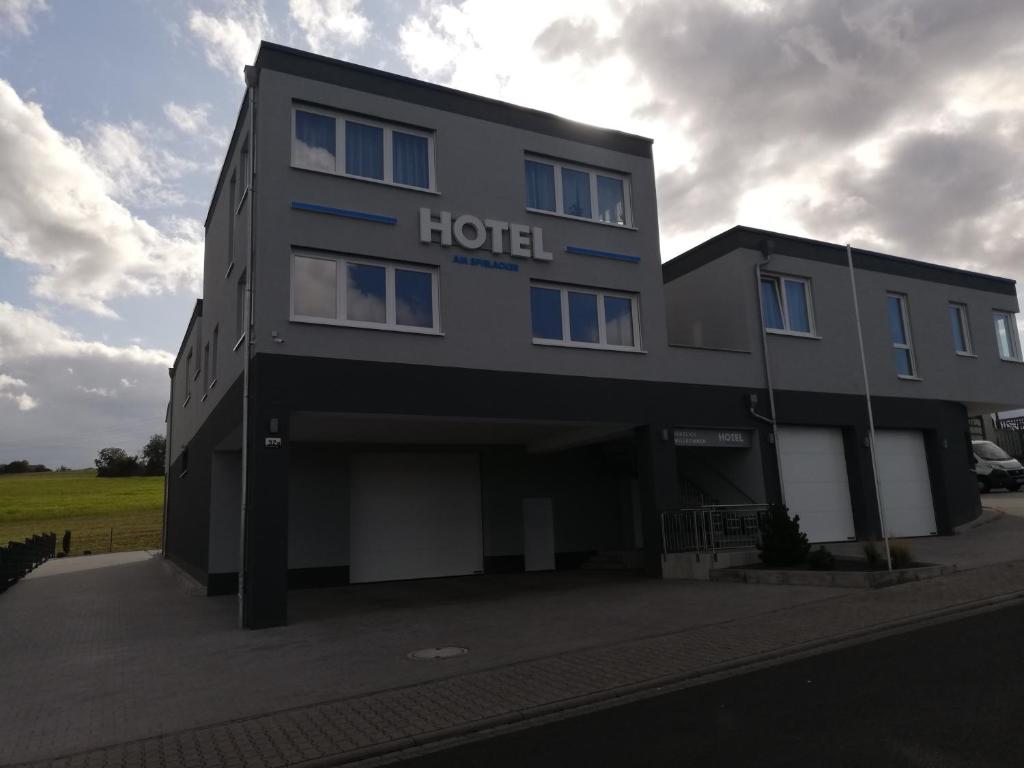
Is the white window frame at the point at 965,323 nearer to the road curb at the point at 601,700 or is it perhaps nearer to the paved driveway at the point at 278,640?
the paved driveway at the point at 278,640

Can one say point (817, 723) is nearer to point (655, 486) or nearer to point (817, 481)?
point (655, 486)

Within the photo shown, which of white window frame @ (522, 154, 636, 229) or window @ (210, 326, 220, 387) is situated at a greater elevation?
white window frame @ (522, 154, 636, 229)

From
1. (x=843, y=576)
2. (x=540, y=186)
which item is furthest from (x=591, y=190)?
(x=843, y=576)

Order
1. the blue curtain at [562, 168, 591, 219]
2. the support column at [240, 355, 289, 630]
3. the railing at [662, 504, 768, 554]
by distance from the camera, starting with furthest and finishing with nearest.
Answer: the blue curtain at [562, 168, 591, 219], the railing at [662, 504, 768, 554], the support column at [240, 355, 289, 630]

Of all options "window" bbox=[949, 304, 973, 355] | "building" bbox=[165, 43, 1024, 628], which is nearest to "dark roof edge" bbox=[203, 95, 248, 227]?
"building" bbox=[165, 43, 1024, 628]

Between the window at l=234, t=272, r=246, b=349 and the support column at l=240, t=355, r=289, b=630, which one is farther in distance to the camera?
the window at l=234, t=272, r=246, b=349

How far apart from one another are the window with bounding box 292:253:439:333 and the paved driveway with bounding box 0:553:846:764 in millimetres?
5078

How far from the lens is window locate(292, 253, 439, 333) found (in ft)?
43.6

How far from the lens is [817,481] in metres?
18.9

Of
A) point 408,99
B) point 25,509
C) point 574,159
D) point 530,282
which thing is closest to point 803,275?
point 574,159

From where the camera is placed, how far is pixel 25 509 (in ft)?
169

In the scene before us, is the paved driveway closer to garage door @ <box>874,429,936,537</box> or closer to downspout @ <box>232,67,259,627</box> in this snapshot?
downspout @ <box>232,67,259,627</box>

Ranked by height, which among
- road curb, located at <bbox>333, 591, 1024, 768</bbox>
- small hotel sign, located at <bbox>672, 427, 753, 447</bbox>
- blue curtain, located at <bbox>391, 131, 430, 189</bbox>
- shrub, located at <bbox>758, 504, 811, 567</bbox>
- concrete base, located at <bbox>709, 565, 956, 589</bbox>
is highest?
blue curtain, located at <bbox>391, 131, 430, 189</bbox>

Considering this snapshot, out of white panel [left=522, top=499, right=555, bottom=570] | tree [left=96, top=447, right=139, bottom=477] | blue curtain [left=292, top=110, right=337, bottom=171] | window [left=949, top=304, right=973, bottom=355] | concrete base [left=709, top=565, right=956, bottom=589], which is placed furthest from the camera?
tree [left=96, top=447, right=139, bottom=477]
